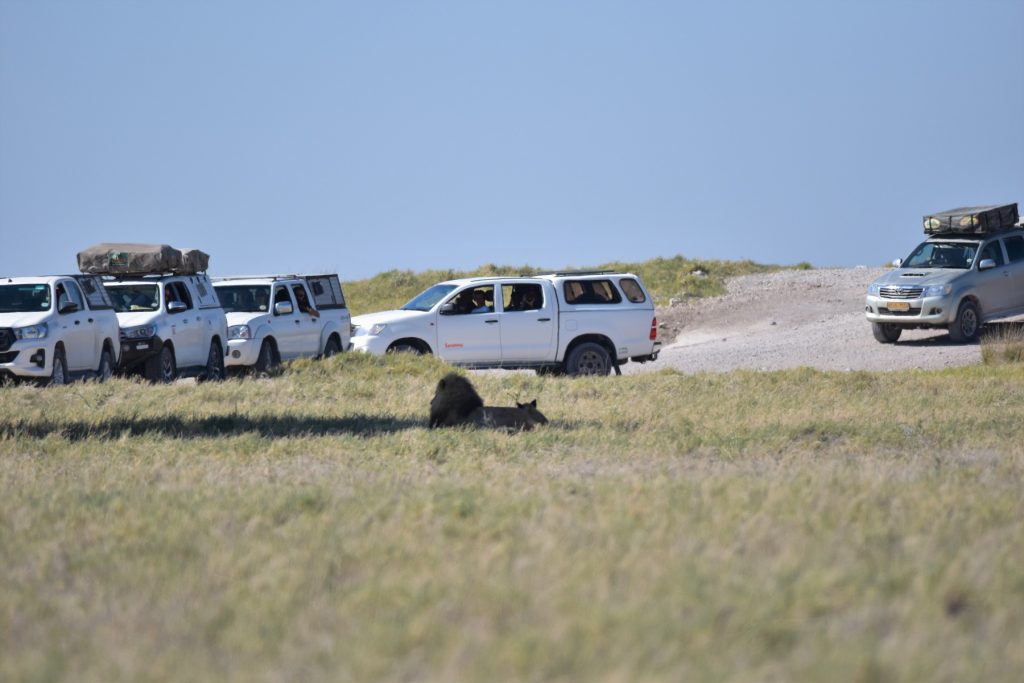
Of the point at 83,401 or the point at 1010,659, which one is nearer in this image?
the point at 1010,659

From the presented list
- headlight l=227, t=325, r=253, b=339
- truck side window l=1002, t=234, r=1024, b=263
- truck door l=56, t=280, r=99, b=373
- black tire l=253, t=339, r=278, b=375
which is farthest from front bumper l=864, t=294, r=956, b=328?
truck door l=56, t=280, r=99, b=373

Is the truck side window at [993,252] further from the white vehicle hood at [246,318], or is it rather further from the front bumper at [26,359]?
the front bumper at [26,359]

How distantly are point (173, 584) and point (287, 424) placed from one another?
7.47m

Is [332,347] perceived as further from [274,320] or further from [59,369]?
[59,369]

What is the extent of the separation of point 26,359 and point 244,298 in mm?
6680

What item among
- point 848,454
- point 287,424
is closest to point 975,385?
point 848,454

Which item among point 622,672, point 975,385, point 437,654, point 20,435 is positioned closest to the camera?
point 622,672

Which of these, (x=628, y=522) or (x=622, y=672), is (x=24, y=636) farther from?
(x=628, y=522)

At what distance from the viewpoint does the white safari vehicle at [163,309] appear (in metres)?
20.2

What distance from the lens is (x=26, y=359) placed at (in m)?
17.3

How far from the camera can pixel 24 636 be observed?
4961mm

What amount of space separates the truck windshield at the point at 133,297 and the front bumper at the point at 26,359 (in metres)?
3.66

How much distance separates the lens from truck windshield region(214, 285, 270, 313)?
919 inches

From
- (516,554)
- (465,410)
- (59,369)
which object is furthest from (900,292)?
(516,554)
